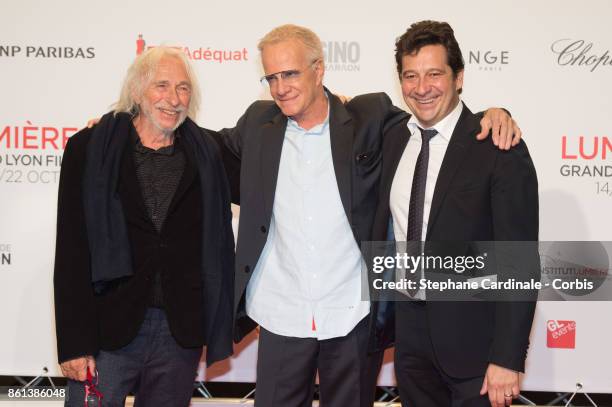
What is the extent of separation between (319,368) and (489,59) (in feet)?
7.01

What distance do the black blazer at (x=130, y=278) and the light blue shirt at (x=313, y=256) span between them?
36 centimetres

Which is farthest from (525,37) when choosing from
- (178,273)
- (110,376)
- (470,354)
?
(110,376)

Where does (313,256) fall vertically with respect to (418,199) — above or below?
below

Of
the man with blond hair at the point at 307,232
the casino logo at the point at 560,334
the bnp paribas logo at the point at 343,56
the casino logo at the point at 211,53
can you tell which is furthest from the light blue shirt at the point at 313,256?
the casino logo at the point at 560,334

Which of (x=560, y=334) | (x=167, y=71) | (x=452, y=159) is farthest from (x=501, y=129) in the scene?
(x=560, y=334)

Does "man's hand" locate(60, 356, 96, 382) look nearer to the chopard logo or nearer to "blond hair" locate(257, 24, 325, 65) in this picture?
"blond hair" locate(257, 24, 325, 65)

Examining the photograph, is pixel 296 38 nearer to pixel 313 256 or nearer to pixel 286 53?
pixel 286 53

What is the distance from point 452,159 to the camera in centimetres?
223

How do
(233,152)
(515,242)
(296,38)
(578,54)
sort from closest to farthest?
(515,242) → (296,38) → (233,152) → (578,54)

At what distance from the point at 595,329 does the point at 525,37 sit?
1770 millimetres

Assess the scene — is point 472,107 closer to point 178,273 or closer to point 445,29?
point 445,29

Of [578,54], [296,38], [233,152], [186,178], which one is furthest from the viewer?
[578,54]

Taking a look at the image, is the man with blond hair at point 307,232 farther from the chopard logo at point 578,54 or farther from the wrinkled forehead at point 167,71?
the chopard logo at point 578,54

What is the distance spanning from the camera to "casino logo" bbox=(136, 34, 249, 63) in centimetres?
377
